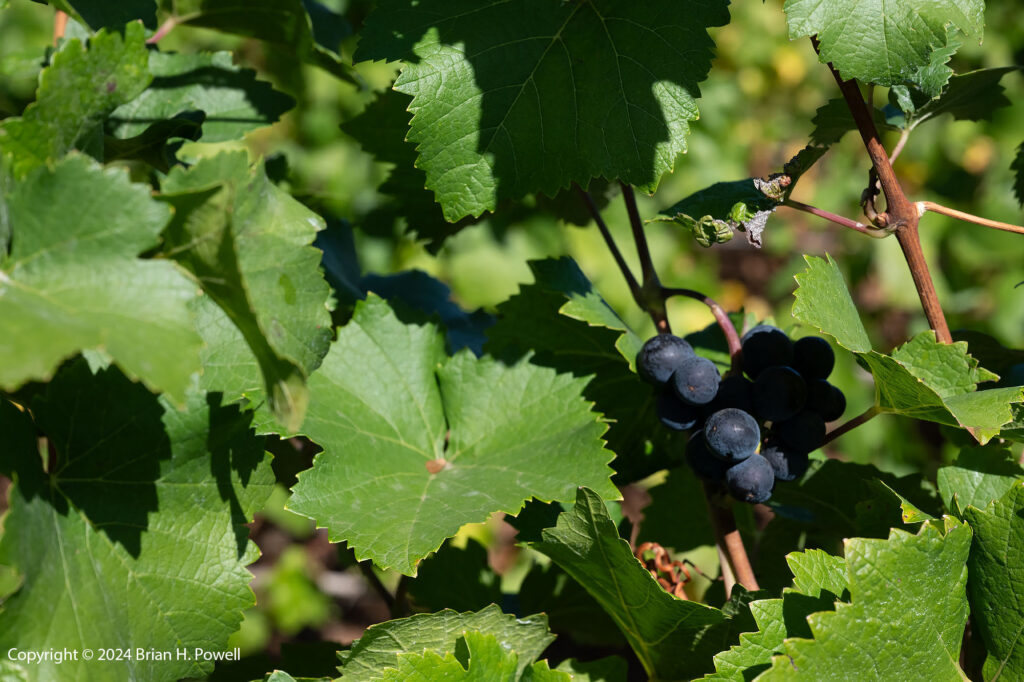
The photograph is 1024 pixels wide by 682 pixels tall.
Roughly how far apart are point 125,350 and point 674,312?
3585mm

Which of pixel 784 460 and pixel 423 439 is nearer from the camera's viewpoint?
Answer: pixel 784 460

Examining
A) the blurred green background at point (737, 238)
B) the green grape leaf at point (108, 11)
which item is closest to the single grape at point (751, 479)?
the green grape leaf at point (108, 11)

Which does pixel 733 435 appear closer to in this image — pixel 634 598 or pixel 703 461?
pixel 703 461

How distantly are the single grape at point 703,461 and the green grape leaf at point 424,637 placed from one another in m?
0.30

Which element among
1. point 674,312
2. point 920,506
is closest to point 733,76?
point 674,312

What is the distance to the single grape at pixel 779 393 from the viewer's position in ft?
3.79

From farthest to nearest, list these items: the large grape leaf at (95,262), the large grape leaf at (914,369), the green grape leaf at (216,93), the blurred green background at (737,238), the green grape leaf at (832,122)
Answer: the blurred green background at (737,238) < the green grape leaf at (216,93) < the green grape leaf at (832,122) < the large grape leaf at (914,369) < the large grape leaf at (95,262)

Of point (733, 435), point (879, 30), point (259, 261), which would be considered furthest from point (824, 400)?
point (259, 261)

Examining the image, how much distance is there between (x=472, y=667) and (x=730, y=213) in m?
0.65

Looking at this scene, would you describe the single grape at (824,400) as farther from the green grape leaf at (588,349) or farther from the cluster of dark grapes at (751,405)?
the green grape leaf at (588,349)

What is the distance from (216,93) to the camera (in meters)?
1.47

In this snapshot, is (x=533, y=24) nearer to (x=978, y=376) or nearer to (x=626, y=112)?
(x=626, y=112)

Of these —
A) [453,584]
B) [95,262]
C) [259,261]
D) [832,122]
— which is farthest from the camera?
[453,584]

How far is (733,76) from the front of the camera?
538 cm
